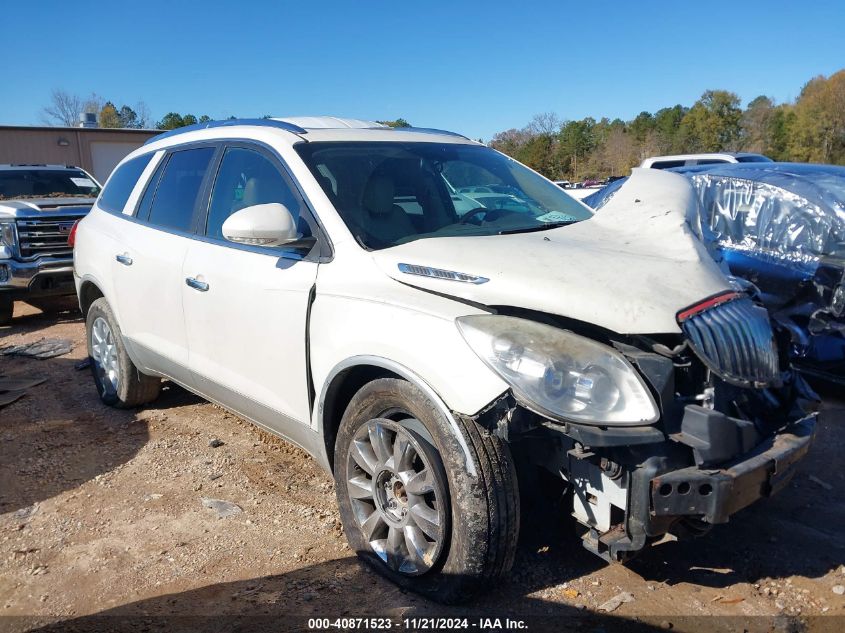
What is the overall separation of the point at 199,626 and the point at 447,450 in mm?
1234

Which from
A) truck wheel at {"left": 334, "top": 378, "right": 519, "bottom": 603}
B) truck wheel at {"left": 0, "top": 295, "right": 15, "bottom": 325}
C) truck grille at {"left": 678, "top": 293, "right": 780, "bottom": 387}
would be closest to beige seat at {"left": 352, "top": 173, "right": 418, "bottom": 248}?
truck wheel at {"left": 334, "top": 378, "right": 519, "bottom": 603}

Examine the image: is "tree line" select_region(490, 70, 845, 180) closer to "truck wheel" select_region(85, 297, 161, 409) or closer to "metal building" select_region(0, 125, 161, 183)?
"metal building" select_region(0, 125, 161, 183)

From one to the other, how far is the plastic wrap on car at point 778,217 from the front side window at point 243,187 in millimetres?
3125

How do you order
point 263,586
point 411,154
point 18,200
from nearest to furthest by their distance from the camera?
point 263,586
point 411,154
point 18,200

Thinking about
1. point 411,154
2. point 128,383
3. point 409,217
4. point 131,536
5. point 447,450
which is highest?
point 411,154

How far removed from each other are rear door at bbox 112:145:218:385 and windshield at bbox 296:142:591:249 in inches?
40.1

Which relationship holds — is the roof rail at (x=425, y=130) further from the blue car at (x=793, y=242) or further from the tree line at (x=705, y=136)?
the tree line at (x=705, y=136)

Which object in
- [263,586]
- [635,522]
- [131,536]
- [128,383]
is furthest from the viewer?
[128,383]

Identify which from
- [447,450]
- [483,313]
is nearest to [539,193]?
[483,313]

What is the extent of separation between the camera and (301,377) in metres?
3.13

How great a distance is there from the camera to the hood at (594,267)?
234 centimetres

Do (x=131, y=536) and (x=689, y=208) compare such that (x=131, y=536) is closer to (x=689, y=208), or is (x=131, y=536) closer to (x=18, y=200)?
(x=689, y=208)

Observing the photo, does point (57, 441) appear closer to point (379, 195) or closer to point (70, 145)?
point (379, 195)

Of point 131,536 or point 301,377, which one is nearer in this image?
point 301,377
